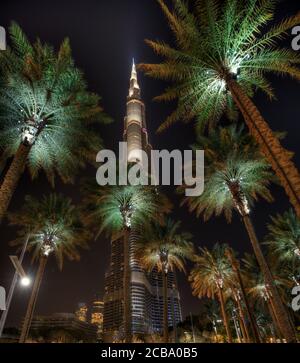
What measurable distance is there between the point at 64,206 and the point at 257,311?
55823 mm

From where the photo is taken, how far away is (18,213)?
88.2 ft

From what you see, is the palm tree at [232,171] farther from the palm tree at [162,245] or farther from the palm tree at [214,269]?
the palm tree at [214,269]

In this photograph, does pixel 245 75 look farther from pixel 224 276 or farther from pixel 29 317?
pixel 224 276

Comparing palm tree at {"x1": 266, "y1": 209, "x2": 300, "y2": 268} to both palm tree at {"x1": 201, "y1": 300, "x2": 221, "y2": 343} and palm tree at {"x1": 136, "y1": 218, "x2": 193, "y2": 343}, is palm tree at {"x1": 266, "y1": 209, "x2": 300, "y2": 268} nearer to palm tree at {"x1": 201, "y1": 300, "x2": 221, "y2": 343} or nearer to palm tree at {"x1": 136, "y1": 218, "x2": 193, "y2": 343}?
palm tree at {"x1": 136, "y1": 218, "x2": 193, "y2": 343}

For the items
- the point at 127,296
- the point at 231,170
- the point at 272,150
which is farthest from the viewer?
the point at 231,170

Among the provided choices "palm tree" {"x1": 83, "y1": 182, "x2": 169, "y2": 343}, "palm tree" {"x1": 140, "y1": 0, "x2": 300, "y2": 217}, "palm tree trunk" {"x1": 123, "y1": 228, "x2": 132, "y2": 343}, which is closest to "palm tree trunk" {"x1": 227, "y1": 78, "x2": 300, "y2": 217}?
"palm tree" {"x1": 140, "y1": 0, "x2": 300, "y2": 217}

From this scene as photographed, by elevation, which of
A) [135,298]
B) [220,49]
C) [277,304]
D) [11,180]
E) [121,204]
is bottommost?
[277,304]

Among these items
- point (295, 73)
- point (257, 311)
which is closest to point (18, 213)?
point (295, 73)

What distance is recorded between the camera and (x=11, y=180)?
38.6 ft

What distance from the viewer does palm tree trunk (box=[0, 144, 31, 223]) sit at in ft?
36.5

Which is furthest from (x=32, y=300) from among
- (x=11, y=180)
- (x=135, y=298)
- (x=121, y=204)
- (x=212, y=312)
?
(x=135, y=298)

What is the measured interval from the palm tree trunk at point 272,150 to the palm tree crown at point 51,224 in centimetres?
2143

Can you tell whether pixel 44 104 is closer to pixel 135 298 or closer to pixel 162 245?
pixel 162 245

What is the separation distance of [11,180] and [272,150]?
1063 centimetres
